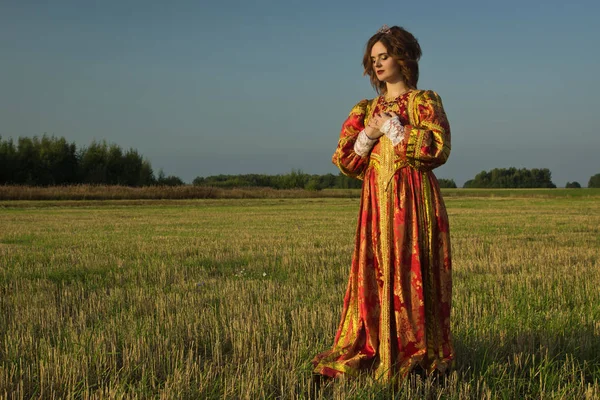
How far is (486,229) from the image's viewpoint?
1714 centimetres

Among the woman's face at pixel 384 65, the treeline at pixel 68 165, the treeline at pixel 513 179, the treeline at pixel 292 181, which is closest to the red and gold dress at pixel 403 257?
the woman's face at pixel 384 65

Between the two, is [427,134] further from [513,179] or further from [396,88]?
[513,179]

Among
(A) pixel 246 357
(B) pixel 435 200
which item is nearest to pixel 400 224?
(B) pixel 435 200

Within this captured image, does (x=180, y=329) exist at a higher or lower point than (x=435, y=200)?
lower

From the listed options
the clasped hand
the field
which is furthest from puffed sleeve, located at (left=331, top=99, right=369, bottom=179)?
the field

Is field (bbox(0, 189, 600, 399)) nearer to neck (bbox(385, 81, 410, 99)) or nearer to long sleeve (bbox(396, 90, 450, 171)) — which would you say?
long sleeve (bbox(396, 90, 450, 171))

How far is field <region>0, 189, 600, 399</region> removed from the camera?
11.6 ft

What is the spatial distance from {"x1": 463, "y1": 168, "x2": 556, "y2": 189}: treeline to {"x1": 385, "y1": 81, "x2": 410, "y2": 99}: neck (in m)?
104

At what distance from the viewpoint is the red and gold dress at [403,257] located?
10.9ft

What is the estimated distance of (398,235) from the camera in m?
3.31

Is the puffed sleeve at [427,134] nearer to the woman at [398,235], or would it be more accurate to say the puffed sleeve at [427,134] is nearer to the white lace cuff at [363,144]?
the woman at [398,235]

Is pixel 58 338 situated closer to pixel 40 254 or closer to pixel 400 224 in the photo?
pixel 400 224

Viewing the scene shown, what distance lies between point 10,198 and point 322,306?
41670 mm

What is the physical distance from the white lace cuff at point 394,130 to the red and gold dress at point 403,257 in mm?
34
